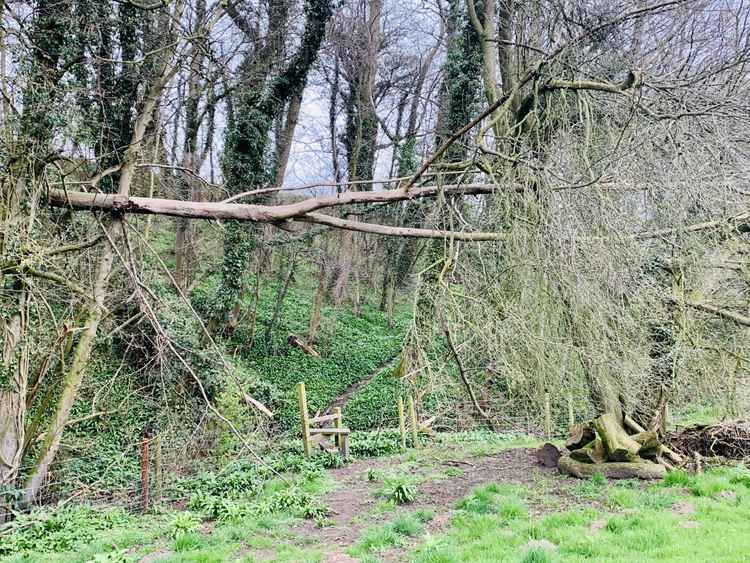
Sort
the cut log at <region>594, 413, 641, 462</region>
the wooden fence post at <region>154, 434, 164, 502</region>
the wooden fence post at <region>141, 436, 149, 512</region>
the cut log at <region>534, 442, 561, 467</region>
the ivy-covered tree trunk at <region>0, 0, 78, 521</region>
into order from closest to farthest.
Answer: the ivy-covered tree trunk at <region>0, 0, 78, 521</region>
the cut log at <region>594, 413, 641, 462</region>
the wooden fence post at <region>141, 436, 149, 512</region>
the wooden fence post at <region>154, 434, 164, 502</region>
the cut log at <region>534, 442, 561, 467</region>

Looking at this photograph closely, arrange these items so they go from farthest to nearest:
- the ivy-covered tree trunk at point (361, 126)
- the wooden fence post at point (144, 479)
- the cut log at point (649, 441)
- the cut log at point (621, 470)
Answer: the ivy-covered tree trunk at point (361, 126), the wooden fence post at point (144, 479), the cut log at point (649, 441), the cut log at point (621, 470)

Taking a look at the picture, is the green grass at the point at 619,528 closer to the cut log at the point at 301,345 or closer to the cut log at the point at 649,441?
the cut log at the point at 649,441

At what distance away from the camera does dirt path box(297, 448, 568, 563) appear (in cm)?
512

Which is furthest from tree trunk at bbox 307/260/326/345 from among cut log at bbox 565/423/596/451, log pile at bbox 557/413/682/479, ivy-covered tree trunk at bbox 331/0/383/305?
log pile at bbox 557/413/682/479

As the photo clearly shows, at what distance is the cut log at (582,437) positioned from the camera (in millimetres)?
7391

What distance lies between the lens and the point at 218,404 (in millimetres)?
9188

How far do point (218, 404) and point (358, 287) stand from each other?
1014 centimetres

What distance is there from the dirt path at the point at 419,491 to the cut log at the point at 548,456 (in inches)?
4.8

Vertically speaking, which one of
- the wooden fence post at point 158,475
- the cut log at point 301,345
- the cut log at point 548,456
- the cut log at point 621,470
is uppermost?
the cut log at point 301,345

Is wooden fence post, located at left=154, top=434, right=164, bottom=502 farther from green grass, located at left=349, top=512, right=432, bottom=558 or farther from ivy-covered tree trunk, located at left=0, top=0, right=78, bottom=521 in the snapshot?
green grass, located at left=349, top=512, right=432, bottom=558

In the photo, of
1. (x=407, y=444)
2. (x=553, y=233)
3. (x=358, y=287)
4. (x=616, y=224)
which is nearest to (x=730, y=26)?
(x=616, y=224)

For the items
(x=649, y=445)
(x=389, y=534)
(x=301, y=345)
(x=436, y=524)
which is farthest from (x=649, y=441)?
(x=301, y=345)

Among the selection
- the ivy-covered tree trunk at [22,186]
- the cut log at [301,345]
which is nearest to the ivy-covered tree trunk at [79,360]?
the ivy-covered tree trunk at [22,186]

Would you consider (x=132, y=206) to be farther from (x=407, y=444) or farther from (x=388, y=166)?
(x=388, y=166)
